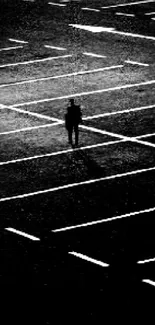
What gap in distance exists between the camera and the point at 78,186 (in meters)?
21.3

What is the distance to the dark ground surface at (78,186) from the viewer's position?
16.4 m

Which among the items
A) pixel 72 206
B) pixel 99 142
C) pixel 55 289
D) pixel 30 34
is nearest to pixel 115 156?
pixel 99 142

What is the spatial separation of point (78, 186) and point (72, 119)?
2.73 metres

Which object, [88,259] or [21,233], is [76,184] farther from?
[88,259]

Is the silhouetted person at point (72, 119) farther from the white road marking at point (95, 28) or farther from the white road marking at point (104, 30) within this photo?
the white road marking at point (95, 28)

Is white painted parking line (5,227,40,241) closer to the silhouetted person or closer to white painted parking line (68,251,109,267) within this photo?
white painted parking line (68,251,109,267)

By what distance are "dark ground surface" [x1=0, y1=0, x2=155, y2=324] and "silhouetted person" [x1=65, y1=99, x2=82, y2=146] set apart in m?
0.29

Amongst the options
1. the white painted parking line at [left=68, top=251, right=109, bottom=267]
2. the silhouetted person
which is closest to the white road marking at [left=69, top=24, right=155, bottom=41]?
the silhouetted person

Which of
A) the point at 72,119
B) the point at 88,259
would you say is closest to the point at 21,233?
the point at 88,259

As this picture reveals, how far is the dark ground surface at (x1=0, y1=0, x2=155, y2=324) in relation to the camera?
16422 mm

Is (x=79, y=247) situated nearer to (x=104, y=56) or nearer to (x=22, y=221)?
(x=22, y=221)

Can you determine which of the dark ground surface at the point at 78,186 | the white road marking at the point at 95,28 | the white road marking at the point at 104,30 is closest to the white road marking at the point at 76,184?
the dark ground surface at the point at 78,186

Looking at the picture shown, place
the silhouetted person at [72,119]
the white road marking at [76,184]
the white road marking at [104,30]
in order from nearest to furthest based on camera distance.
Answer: the white road marking at [76,184] < the silhouetted person at [72,119] < the white road marking at [104,30]

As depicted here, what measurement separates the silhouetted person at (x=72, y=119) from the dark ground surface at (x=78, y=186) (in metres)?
0.29
